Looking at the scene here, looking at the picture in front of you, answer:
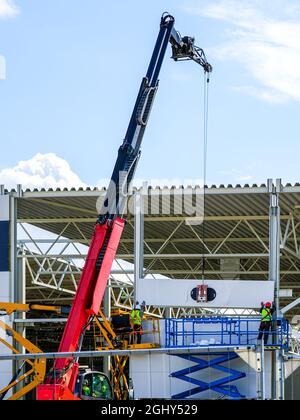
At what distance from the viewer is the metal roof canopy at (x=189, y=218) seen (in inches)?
1414

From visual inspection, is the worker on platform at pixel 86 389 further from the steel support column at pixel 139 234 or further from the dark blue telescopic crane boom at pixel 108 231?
the steel support column at pixel 139 234

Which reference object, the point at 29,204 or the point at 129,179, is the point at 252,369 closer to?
the point at 129,179

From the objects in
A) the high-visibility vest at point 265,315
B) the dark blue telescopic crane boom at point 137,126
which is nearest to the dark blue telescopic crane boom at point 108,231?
the dark blue telescopic crane boom at point 137,126

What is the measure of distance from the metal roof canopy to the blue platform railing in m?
4.14

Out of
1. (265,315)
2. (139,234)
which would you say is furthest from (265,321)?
(139,234)

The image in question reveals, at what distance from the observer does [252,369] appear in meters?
28.6

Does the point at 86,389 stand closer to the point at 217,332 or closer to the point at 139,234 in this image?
the point at 217,332

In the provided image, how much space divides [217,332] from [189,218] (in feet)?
25.7

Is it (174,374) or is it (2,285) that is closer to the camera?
(174,374)

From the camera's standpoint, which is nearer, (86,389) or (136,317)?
(86,389)

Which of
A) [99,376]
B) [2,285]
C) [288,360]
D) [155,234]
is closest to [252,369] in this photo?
[288,360]

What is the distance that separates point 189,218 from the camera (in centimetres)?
3912

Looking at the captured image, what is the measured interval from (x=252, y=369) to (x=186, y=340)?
446 cm
